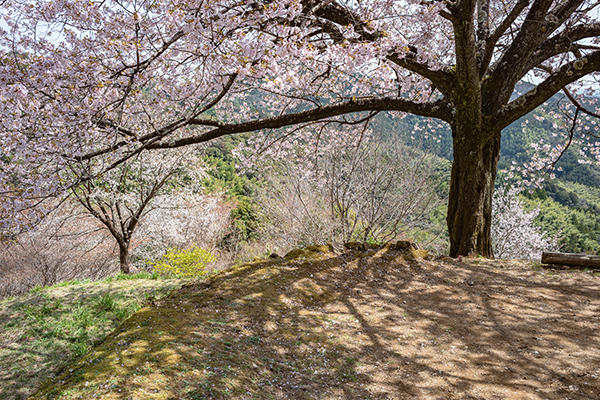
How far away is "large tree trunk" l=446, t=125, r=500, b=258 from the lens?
17.2 ft

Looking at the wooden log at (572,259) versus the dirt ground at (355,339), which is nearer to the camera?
the dirt ground at (355,339)

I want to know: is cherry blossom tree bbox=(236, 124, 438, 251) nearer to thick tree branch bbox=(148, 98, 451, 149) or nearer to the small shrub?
thick tree branch bbox=(148, 98, 451, 149)

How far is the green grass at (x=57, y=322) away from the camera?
343cm

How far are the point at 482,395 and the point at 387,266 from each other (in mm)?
2443

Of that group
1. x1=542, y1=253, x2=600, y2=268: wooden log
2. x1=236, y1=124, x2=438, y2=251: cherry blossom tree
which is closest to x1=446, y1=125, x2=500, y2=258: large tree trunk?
x1=542, y1=253, x2=600, y2=268: wooden log

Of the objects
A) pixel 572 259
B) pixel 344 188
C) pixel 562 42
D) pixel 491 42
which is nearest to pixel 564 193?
pixel 562 42

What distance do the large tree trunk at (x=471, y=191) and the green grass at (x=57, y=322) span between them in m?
4.27

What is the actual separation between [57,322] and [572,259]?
6.65 m

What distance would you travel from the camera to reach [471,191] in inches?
211

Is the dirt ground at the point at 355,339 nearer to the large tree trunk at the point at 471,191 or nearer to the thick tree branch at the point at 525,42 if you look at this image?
the large tree trunk at the point at 471,191

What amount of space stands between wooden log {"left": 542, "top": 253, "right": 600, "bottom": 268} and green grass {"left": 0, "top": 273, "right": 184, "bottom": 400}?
5.19 metres

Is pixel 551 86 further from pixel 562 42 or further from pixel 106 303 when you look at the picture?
pixel 106 303

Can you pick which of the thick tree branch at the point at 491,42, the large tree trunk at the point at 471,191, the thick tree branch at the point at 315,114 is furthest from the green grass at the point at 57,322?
the thick tree branch at the point at 491,42

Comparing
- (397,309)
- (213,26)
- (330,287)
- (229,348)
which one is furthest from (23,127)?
(397,309)
